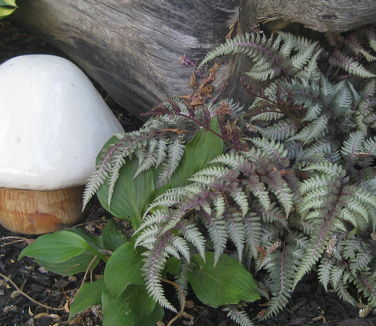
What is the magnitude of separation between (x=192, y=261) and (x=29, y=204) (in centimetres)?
108

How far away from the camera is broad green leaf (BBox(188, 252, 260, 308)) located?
2.31m

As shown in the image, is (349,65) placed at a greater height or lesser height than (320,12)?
lesser

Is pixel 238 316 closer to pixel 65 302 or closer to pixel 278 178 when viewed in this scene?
pixel 278 178

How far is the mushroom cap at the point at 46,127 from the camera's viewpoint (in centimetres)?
275

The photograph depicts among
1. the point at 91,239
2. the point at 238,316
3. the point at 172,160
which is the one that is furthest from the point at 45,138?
the point at 238,316

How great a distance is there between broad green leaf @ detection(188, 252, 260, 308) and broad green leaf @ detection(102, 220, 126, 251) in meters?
0.46

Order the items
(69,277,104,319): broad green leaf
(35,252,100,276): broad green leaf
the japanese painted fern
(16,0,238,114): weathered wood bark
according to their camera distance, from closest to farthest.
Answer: the japanese painted fern
(69,277,104,319): broad green leaf
(35,252,100,276): broad green leaf
(16,0,238,114): weathered wood bark

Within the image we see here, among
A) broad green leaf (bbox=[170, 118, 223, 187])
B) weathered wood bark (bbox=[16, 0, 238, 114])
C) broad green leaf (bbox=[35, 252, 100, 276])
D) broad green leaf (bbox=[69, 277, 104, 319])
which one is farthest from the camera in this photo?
weathered wood bark (bbox=[16, 0, 238, 114])

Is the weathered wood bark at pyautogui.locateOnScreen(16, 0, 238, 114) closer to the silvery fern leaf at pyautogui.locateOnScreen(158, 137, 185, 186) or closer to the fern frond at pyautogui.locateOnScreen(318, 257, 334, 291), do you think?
the silvery fern leaf at pyautogui.locateOnScreen(158, 137, 185, 186)

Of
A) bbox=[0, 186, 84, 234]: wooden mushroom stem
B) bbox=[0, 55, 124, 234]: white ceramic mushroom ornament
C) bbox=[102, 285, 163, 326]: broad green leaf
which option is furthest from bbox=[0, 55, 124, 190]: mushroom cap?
bbox=[102, 285, 163, 326]: broad green leaf

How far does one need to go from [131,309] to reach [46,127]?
1082mm

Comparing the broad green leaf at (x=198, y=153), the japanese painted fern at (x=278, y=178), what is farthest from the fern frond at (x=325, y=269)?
the broad green leaf at (x=198, y=153)

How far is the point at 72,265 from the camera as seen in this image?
268cm

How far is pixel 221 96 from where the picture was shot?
3.00 meters
